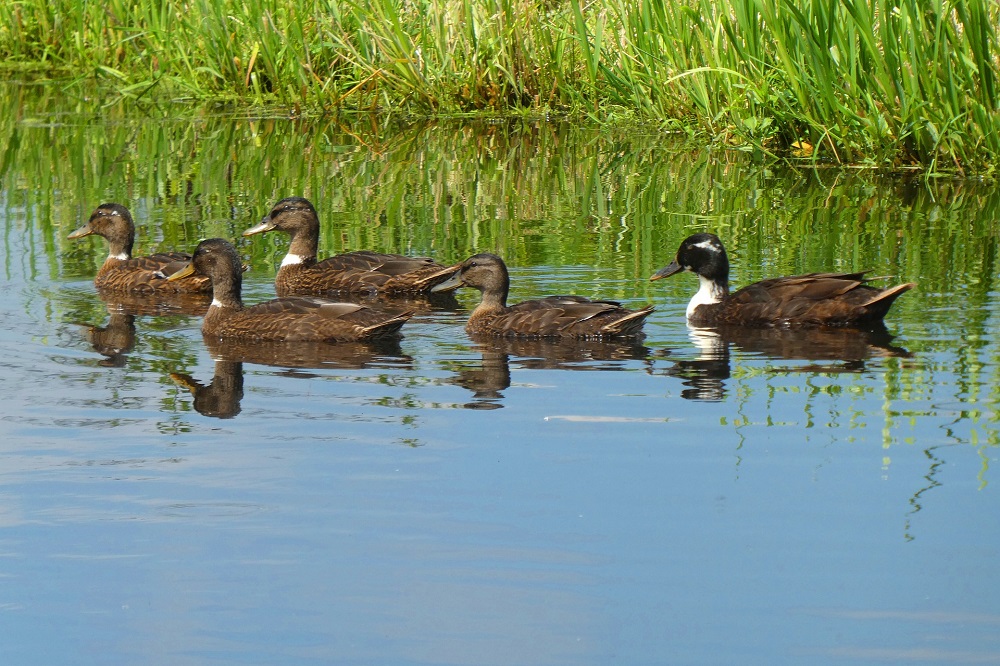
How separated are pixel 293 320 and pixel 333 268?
196cm

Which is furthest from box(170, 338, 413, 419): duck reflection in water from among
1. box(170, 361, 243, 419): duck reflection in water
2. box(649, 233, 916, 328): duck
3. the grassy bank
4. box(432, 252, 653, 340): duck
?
the grassy bank

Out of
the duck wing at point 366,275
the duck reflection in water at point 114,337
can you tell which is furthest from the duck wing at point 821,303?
the duck reflection in water at point 114,337

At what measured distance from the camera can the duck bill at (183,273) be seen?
34.2ft

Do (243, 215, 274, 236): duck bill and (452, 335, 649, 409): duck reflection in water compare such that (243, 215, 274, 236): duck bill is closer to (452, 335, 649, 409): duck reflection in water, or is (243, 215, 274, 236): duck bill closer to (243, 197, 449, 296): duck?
(243, 197, 449, 296): duck

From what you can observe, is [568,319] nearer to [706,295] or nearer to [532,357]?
[532,357]

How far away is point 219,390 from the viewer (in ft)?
25.8

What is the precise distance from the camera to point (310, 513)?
5.75 metres

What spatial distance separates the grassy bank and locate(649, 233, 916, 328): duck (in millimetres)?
3734

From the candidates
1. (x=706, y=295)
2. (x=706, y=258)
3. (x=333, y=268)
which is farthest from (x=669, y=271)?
(x=333, y=268)

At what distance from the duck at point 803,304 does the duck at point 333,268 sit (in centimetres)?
193

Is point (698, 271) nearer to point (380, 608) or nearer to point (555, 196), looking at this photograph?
point (555, 196)

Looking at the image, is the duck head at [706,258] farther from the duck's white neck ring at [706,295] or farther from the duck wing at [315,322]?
the duck wing at [315,322]

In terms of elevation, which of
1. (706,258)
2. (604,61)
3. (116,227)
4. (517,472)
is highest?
(604,61)

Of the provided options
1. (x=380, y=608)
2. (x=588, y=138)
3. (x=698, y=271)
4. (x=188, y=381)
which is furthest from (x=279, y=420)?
(x=588, y=138)
